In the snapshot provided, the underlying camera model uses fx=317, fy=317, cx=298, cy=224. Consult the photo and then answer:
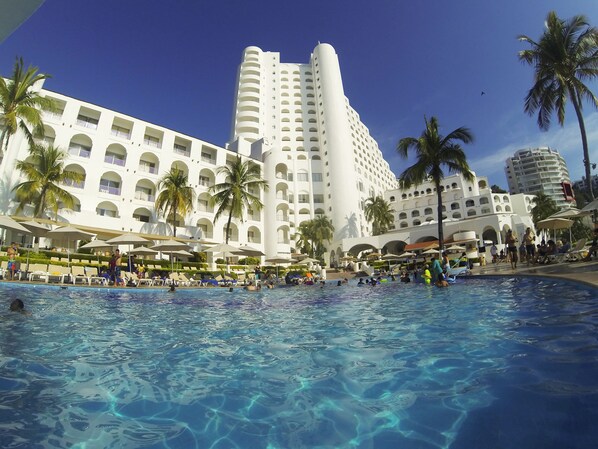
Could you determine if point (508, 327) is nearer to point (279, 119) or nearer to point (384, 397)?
point (384, 397)

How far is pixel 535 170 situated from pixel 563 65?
138 meters

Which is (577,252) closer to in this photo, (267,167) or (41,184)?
(41,184)

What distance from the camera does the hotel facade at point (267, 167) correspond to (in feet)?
95.1

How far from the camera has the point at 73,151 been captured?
29.1 metres

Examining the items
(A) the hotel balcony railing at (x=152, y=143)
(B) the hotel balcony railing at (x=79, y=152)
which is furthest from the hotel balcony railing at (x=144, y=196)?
(A) the hotel balcony railing at (x=152, y=143)

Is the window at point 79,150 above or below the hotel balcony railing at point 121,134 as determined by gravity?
below

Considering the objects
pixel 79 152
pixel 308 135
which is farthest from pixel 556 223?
pixel 308 135

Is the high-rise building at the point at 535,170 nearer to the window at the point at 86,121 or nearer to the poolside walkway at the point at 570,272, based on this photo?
the poolside walkway at the point at 570,272

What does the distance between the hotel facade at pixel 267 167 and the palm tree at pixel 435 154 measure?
53.6 feet

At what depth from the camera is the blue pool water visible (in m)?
2.41

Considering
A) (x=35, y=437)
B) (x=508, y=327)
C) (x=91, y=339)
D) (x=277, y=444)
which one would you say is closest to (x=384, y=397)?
(x=277, y=444)

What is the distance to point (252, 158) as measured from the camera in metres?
47.5

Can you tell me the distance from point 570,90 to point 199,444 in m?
21.6

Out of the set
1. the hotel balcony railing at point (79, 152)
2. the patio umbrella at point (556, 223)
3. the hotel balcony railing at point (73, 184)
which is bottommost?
the patio umbrella at point (556, 223)
